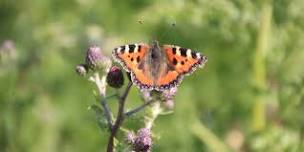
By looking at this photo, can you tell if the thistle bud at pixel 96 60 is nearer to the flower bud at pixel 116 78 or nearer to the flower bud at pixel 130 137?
the flower bud at pixel 116 78

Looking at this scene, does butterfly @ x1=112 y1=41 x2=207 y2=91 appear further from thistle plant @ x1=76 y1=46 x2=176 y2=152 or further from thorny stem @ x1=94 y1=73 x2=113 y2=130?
thorny stem @ x1=94 y1=73 x2=113 y2=130

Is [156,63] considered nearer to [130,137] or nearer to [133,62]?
[133,62]

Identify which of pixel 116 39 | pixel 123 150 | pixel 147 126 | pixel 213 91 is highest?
pixel 116 39

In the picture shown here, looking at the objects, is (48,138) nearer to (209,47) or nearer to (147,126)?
(209,47)

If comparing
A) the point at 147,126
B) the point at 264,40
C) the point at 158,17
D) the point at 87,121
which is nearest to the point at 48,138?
Result: the point at 87,121

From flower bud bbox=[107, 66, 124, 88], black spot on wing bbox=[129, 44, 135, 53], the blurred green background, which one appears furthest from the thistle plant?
the blurred green background

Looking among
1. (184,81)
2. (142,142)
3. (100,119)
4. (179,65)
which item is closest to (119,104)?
(100,119)
